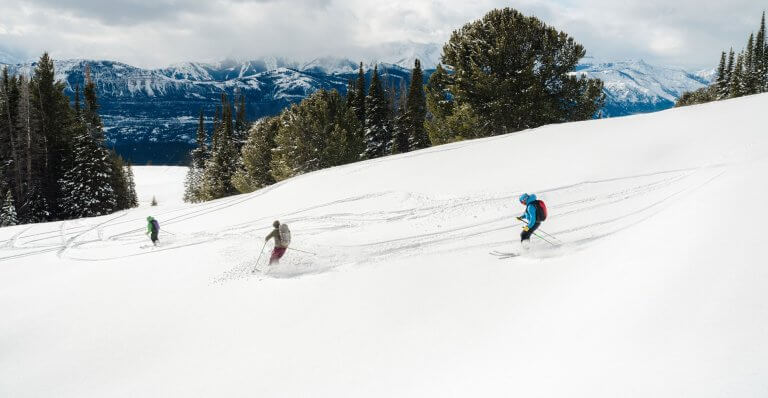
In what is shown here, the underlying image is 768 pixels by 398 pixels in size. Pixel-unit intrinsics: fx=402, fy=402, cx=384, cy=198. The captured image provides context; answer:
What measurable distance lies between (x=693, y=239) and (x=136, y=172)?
536 feet

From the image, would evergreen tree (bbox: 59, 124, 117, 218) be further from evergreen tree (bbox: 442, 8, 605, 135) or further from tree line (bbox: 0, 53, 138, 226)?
evergreen tree (bbox: 442, 8, 605, 135)

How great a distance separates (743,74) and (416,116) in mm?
64146

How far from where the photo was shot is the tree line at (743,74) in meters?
69.3

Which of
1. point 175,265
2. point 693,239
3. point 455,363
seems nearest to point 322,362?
point 455,363

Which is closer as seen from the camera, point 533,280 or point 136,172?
point 533,280

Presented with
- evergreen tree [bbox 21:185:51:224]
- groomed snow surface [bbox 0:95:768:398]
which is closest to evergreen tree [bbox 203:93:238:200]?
evergreen tree [bbox 21:185:51:224]

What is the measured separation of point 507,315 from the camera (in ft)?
27.9

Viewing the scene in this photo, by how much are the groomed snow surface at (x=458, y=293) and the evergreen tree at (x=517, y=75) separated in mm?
11732

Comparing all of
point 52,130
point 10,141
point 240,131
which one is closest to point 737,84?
point 240,131

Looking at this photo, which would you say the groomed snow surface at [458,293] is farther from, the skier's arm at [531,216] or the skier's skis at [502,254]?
the skier's arm at [531,216]

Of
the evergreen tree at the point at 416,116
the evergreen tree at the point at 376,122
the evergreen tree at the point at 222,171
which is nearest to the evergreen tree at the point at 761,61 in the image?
the evergreen tree at the point at 416,116

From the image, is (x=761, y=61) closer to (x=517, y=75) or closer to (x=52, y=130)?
(x=517, y=75)

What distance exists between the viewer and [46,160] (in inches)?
1740

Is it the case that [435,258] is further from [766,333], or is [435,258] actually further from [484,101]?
[484,101]
